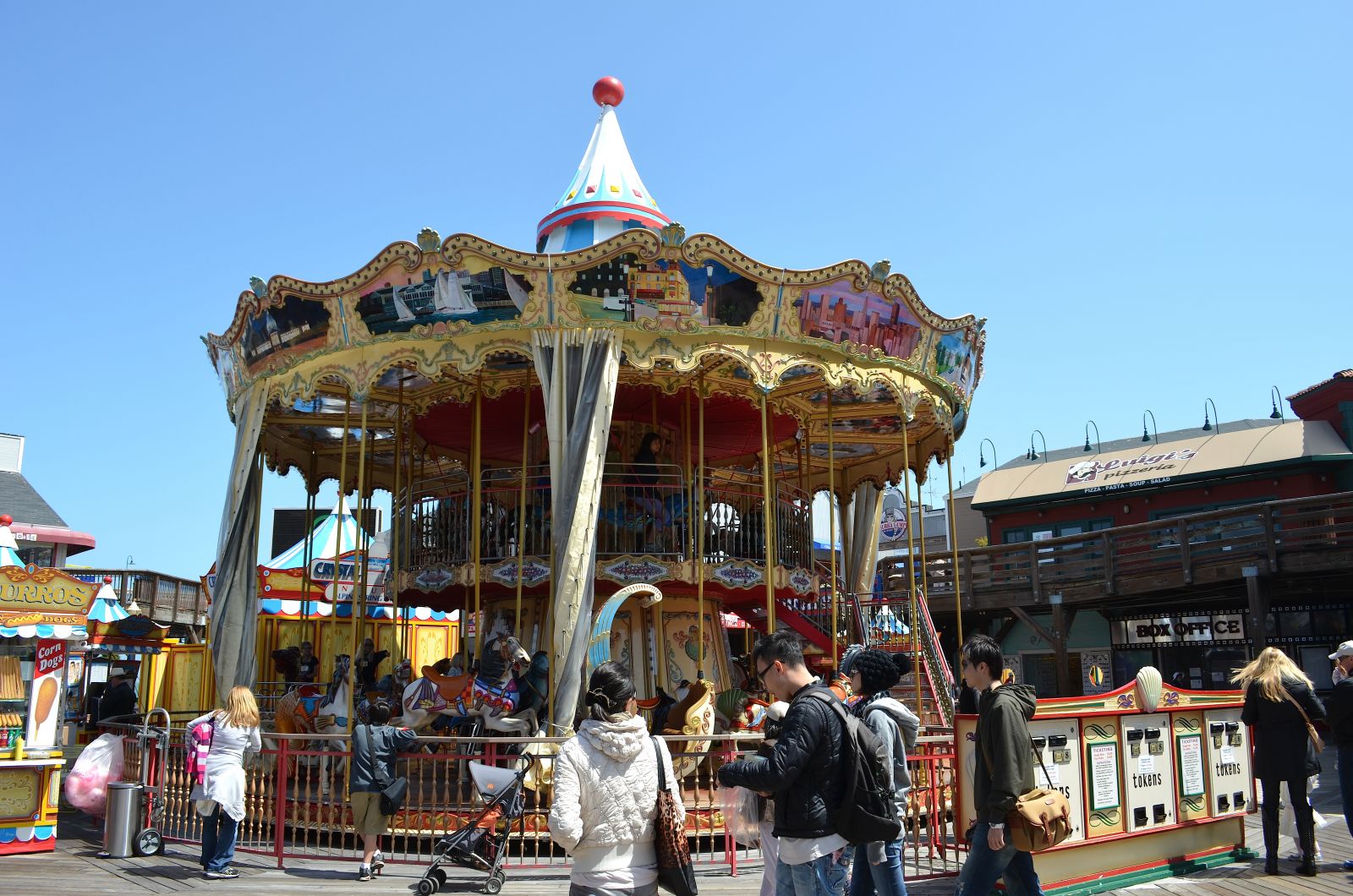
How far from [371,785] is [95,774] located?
4.39m

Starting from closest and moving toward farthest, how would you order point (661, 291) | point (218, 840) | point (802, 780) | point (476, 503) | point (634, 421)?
point (802, 780) → point (218, 840) → point (661, 291) → point (476, 503) → point (634, 421)

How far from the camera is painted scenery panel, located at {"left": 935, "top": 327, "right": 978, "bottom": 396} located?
13.7 metres

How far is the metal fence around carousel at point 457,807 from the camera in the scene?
852cm

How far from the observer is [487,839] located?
25.7 ft

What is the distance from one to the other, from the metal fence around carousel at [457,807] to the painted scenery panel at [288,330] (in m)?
4.69

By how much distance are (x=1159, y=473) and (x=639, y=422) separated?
2029cm

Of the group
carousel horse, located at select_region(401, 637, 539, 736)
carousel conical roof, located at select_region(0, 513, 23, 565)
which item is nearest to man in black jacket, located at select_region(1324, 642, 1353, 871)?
carousel horse, located at select_region(401, 637, 539, 736)

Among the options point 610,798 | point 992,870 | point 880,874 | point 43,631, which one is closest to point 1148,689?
point 992,870

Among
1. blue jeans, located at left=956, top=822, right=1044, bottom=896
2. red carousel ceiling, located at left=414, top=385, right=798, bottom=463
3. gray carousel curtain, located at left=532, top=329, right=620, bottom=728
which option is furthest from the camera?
red carousel ceiling, located at left=414, top=385, right=798, bottom=463

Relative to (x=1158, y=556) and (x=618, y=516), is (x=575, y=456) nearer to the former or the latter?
(x=618, y=516)

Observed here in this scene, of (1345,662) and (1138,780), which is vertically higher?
(1345,662)

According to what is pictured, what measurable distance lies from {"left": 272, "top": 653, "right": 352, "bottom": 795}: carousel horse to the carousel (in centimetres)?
51

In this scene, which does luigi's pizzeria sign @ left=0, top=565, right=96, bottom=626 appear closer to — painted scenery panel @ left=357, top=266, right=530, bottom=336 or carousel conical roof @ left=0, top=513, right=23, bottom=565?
carousel conical roof @ left=0, top=513, right=23, bottom=565

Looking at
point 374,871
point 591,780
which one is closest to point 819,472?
point 374,871
